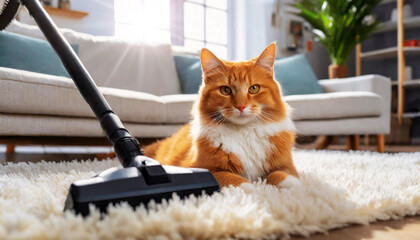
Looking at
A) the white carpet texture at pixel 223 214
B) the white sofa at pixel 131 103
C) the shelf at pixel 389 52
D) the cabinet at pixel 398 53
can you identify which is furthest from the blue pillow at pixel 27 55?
the shelf at pixel 389 52

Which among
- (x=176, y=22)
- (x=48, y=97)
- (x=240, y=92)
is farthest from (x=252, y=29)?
(x=240, y=92)

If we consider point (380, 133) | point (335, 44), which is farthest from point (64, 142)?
point (335, 44)

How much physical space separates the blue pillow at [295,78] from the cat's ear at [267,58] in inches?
64.4

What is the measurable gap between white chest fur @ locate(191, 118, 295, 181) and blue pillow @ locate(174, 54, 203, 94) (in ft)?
5.76

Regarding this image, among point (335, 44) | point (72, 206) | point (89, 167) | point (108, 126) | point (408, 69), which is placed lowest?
point (89, 167)

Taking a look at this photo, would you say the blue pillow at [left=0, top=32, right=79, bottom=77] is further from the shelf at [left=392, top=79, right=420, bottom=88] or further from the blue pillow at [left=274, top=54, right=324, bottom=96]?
the shelf at [left=392, top=79, right=420, bottom=88]

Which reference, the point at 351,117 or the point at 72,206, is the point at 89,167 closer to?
the point at 72,206

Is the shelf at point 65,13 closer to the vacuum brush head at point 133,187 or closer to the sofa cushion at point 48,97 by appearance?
the sofa cushion at point 48,97

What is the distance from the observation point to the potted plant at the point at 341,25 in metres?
3.48

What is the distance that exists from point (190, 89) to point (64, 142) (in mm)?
1202

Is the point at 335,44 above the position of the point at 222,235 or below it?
above

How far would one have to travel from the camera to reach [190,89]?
2727mm

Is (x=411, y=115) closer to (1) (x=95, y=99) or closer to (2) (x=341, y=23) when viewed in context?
(2) (x=341, y=23)

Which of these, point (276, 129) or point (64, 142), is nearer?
point (276, 129)
